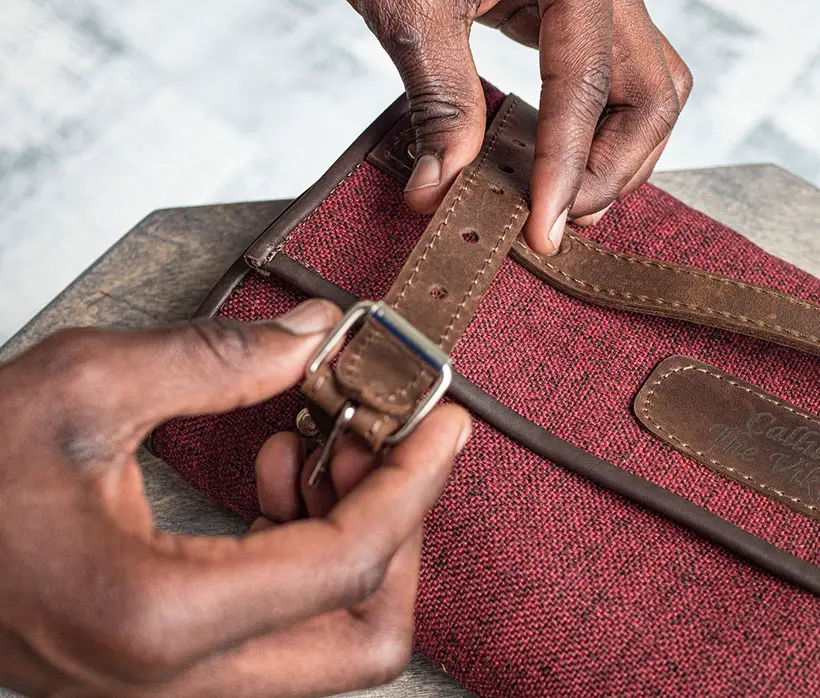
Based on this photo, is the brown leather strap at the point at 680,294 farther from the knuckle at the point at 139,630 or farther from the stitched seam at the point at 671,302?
the knuckle at the point at 139,630

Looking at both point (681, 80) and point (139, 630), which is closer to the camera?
point (139, 630)

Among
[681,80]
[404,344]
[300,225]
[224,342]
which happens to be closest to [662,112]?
[681,80]

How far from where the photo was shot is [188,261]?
4.44ft

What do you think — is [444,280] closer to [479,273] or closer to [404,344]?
[479,273]

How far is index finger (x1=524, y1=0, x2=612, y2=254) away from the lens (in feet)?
3.42

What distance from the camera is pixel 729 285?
1021 mm

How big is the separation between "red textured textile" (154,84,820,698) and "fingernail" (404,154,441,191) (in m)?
0.05

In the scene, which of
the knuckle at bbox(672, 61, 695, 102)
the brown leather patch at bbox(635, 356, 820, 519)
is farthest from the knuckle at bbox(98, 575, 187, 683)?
the knuckle at bbox(672, 61, 695, 102)

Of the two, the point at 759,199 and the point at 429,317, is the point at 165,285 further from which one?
the point at 759,199

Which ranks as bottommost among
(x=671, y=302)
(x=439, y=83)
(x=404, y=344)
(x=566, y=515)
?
(x=566, y=515)

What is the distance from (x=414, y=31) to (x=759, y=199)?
84cm

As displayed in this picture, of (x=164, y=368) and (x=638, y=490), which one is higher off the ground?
(x=164, y=368)

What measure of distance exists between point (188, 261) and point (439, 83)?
20.3 inches

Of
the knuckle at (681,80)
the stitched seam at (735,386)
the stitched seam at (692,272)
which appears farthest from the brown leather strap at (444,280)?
the knuckle at (681,80)
